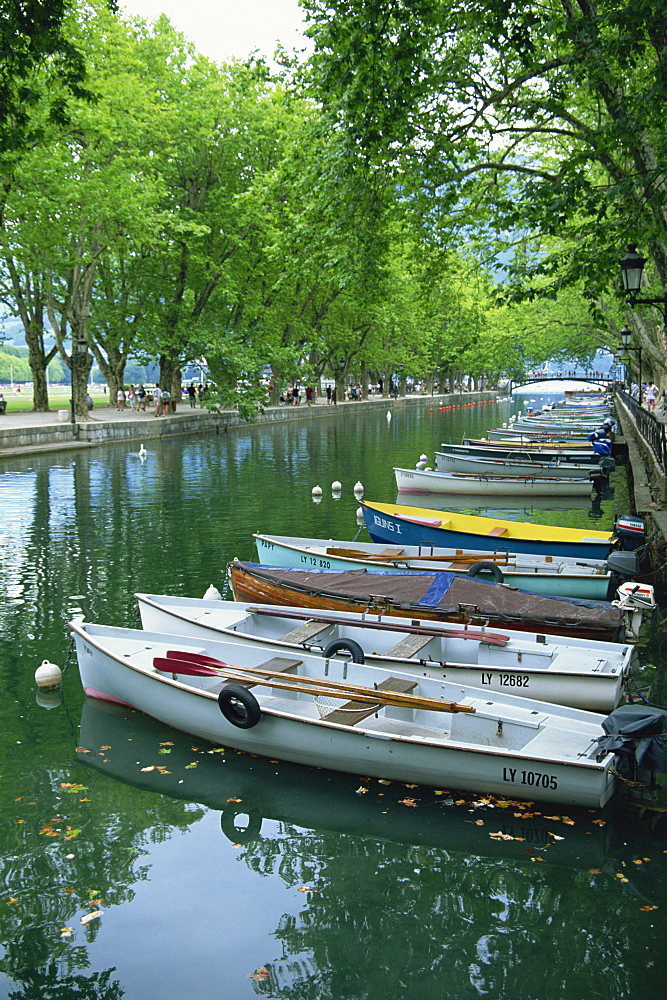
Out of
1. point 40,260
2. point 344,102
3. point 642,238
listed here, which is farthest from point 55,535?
point 40,260

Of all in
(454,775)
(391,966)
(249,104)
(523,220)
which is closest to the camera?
(391,966)

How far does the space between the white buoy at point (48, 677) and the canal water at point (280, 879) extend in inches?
6.0

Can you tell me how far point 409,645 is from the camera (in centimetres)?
1023

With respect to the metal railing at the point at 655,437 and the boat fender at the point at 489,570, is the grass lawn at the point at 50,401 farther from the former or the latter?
the boat fender at the point at 489,570

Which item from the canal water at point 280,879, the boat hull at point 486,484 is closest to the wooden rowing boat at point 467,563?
the canal water at point 280,879

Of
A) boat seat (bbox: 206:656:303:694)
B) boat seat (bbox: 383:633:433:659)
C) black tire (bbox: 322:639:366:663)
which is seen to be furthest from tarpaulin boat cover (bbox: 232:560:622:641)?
boat seat (bbox: 206:656:303:694)

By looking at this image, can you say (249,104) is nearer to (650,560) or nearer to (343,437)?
(343,437)

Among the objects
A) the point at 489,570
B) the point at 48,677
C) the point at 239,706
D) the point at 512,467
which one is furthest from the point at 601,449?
the point at 239,706

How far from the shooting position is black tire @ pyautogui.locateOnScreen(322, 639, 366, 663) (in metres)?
9.86

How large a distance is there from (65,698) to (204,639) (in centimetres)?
183

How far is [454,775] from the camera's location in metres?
7.86

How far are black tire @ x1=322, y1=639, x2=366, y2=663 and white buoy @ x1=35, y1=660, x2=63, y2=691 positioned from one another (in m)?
3.34

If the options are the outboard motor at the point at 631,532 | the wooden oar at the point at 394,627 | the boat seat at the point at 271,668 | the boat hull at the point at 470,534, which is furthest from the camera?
the boat hull at the point at 470,534

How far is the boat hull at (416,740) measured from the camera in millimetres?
7547
